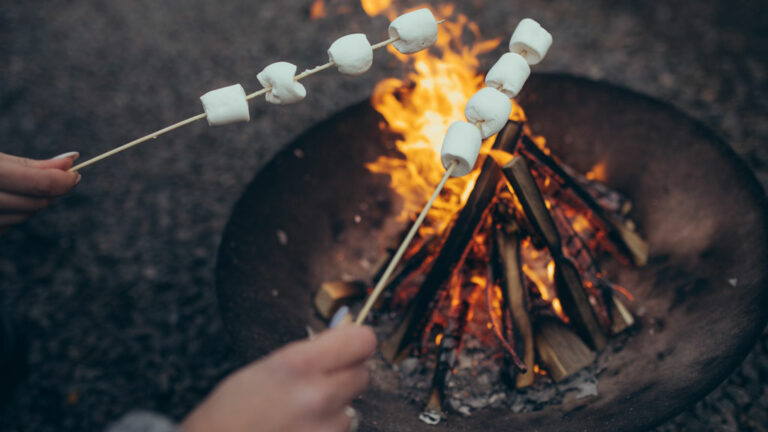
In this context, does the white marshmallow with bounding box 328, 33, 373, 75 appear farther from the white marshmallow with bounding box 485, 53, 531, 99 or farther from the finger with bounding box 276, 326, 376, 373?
the finger with bounding box 276, 326, 376, 373

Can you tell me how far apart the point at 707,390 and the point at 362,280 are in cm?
146

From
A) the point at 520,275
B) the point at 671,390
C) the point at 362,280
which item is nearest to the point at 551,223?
the point at 520,275

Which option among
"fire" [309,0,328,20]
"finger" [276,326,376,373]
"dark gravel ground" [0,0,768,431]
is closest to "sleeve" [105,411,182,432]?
"finger" [276,326,376,373]

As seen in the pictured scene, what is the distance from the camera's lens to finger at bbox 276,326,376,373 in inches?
41.4

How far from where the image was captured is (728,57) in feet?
11.3

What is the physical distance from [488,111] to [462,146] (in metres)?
0.16

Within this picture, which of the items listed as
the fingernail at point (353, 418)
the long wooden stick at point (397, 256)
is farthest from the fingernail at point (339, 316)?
the long wooden stick at point (397, 256)

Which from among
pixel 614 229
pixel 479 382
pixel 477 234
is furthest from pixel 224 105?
pixel 614 229

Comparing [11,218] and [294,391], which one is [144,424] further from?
[11,218]

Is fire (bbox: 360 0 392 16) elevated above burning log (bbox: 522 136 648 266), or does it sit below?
above

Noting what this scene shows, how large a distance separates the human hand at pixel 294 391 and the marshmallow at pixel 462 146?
626 mm

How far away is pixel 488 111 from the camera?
150 cm

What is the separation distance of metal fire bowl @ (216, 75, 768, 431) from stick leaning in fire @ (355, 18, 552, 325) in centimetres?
63

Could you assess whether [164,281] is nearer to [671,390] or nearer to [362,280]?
[362,280]
